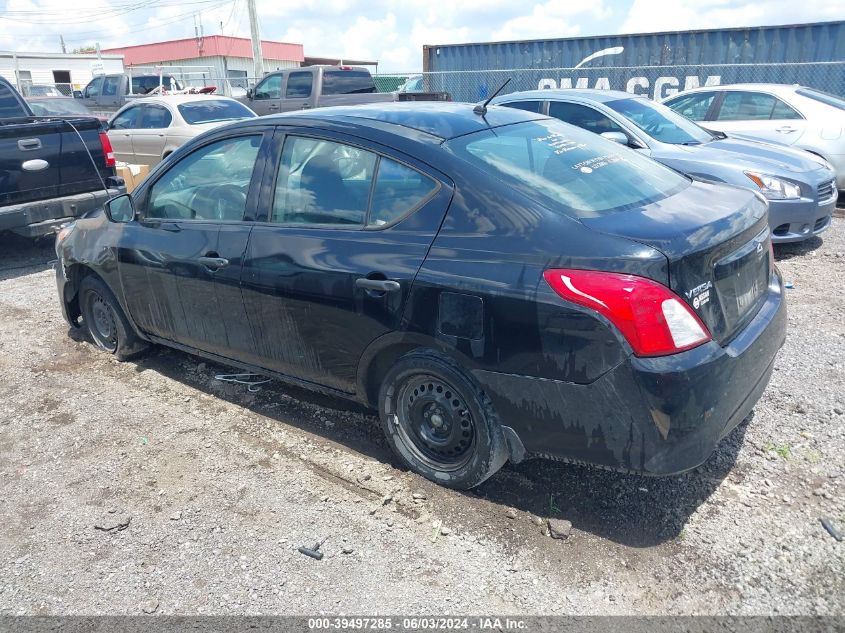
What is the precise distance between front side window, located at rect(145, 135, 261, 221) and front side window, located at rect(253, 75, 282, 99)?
12051 mm

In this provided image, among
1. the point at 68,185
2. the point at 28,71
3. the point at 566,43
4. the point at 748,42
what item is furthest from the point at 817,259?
the point at 28,71

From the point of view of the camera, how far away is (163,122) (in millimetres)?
11648

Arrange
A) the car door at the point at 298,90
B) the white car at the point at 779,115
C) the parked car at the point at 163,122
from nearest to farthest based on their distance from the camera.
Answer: the white car at the point at 779,115, the parked car at the point at 163,122, the car door at the point at 298,90

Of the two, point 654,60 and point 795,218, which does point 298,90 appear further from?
point 795,218

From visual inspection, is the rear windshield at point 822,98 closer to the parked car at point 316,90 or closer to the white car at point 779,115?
the white car at point 779,115

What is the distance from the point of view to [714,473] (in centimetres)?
335

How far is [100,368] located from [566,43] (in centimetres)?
1625

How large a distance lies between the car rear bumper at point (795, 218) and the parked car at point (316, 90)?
8.68 m

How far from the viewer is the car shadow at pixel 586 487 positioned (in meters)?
3.02

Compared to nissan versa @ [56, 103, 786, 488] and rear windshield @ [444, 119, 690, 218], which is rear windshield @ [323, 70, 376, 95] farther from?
rear windshield @ [444, 119, 690, 218]

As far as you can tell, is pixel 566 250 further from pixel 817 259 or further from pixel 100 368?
pixel 817 259

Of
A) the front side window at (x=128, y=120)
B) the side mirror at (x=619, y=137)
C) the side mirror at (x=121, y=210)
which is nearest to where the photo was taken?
the side mirror at (x=121, y=210)

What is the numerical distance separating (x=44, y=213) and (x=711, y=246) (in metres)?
6.82

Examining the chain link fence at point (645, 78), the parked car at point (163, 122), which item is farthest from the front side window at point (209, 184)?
the chain link fence at point (645, 78)
